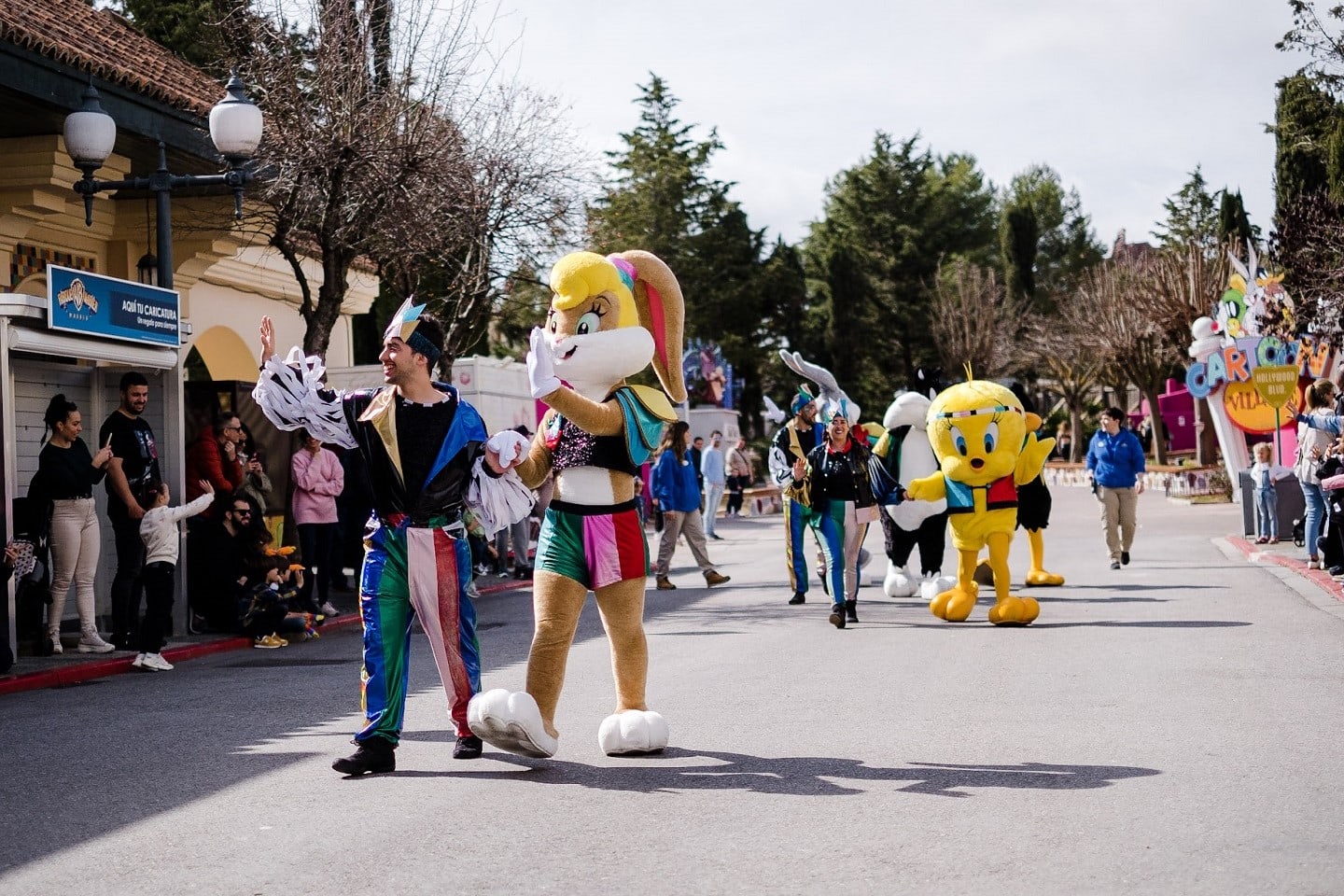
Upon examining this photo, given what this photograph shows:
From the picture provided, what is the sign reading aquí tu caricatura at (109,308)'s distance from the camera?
37.4 ft

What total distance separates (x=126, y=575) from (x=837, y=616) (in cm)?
569

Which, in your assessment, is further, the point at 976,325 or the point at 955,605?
the point at 976,325

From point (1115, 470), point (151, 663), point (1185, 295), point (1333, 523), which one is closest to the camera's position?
point (151, 663)

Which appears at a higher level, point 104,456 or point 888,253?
point 888,253

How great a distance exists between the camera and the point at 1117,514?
57.6 feet

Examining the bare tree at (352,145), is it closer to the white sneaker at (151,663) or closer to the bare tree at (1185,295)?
the white sneaker at (151,663)

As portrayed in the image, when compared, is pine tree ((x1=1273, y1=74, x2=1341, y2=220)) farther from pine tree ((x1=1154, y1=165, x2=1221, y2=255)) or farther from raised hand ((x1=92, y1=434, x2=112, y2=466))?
pine tree ((x1=1154, y1=165, x2=1221, y2=255))

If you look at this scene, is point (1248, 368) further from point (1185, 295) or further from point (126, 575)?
point (1185, 295)

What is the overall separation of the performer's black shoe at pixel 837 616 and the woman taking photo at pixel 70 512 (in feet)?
18.9

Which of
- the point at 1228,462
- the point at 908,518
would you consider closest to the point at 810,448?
the point at 908,518

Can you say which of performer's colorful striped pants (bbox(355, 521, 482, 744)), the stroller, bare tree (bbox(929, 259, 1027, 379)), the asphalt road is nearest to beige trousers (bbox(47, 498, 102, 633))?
the asphalt road

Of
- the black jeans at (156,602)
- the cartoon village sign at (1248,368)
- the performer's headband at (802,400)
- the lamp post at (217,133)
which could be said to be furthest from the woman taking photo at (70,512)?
the cartoon village sign at (1248,368)

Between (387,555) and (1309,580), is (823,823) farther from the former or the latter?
(1309,580)

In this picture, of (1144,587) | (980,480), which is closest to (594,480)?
(980,480)
